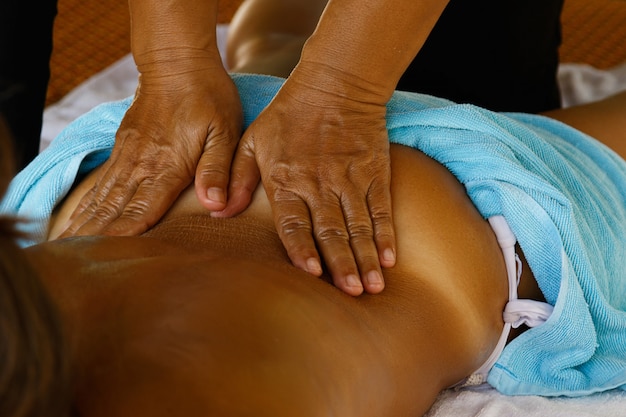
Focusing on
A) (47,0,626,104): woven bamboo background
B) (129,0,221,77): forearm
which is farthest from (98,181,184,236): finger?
(47,0,626,104): woven bamboo background

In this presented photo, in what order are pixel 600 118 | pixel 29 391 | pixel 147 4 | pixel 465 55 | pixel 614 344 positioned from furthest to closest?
pixel 465 55, pixel 600 118, pixel 147 4, pixel 614 344, pixel 29 391

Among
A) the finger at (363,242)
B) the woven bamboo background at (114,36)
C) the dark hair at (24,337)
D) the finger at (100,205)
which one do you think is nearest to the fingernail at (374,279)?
the finger at (363,242)

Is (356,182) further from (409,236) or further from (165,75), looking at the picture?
(165,75)

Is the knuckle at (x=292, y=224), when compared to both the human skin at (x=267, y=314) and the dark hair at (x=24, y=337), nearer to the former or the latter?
the human skin at (x=267, y=314)

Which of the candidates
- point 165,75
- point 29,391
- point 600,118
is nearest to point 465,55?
point 600,118

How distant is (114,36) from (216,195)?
5.98 feet

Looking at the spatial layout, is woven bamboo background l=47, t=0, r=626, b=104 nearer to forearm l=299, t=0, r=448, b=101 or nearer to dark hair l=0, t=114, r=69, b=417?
forearm l=299, t=0, r=448, b=101

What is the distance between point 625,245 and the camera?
1387mm

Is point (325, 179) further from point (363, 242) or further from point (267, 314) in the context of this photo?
point (267, 314)

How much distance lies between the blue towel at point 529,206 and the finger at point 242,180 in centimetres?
12

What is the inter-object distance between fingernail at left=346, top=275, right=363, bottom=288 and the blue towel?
0.25 meters

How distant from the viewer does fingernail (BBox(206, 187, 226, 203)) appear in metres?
1.17

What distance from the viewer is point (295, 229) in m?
1.12

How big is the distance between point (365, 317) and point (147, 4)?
633 millimetres
